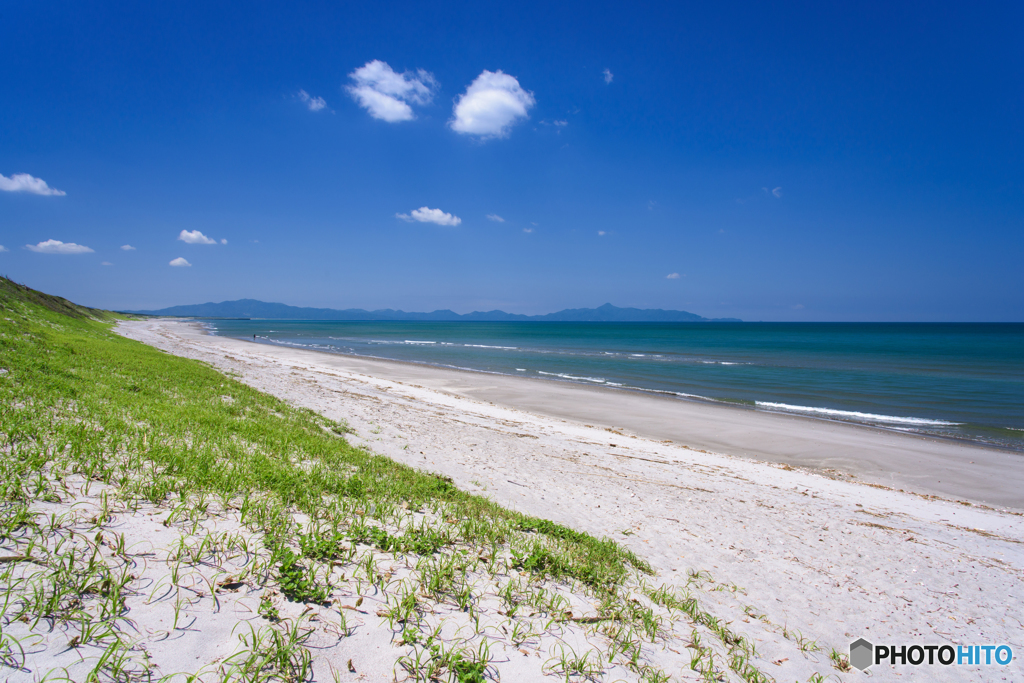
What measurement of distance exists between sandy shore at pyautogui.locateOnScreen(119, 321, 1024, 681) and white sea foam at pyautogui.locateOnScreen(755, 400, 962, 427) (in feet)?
9.34

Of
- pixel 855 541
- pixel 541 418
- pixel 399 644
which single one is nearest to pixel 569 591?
pixel 399 644

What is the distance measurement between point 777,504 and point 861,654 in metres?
5.14

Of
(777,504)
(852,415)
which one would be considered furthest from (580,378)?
(777,504)

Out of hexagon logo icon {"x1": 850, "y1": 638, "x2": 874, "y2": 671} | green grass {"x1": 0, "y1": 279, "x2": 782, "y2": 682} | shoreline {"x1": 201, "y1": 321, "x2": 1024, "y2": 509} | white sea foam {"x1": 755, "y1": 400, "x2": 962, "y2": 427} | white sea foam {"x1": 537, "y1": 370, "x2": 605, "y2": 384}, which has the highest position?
green grass {"x1": 0, "y1": 279, "x2": 782, "y2": 682}

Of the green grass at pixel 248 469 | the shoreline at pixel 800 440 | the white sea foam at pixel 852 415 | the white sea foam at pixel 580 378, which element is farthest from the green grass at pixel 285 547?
the white sea foam at pixel 580 378

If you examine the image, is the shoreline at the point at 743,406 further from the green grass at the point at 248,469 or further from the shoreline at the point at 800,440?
the green grass at the point at 248,469

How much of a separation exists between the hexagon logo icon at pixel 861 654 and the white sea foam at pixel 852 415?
66.0ft

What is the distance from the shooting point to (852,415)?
21.8 m


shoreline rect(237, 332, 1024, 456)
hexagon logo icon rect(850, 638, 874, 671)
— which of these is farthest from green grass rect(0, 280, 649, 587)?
shoreline rect(237, 332, 1024, 456)

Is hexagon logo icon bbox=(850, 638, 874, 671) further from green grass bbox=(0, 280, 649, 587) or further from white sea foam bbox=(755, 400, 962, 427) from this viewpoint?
white sea foam bbox=(755, 400, 962, 427)

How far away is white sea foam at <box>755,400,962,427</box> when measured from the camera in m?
20.4

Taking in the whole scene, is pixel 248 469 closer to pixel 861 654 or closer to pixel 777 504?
pixel 861 654

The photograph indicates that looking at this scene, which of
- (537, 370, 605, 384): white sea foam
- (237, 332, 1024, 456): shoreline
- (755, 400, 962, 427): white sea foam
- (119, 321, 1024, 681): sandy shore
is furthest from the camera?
(537, 370, 605, 384): white sea foam

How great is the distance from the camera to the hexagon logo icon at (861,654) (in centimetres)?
487
